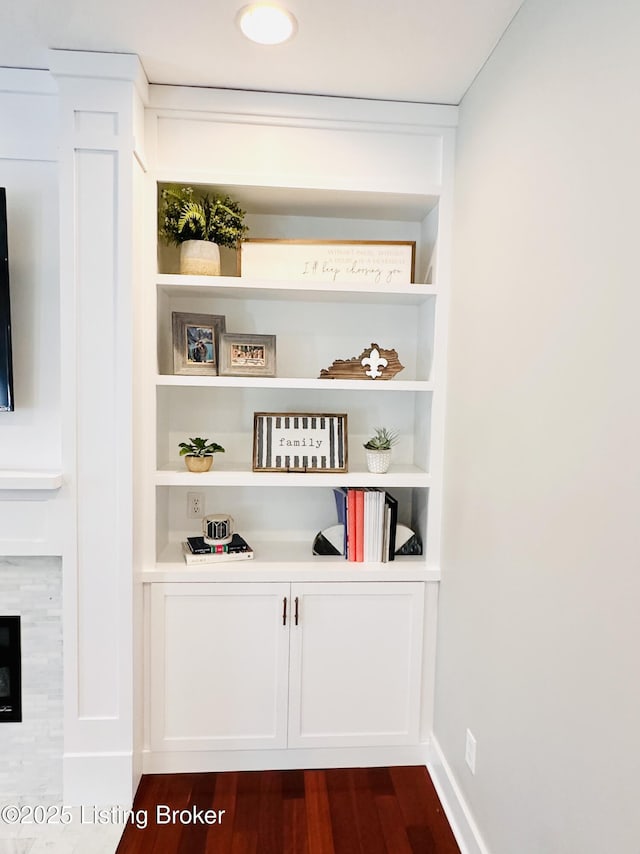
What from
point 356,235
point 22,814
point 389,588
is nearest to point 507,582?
point 389,588

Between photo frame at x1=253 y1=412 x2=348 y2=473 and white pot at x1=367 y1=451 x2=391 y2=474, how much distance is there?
105mm

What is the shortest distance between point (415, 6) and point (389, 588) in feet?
6.10

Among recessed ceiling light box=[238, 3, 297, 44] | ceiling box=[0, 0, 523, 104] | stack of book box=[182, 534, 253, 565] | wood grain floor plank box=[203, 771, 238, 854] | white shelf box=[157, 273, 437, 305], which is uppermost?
ceiling box=[0, 0, 523, 104]

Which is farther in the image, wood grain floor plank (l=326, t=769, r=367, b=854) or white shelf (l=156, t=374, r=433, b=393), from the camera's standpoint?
white shelf (l=156, t=374, r=433, b=393)

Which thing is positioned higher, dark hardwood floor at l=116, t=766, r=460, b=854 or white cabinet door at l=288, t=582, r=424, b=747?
white cabinet door at l=288, t=582, r=424, b=747

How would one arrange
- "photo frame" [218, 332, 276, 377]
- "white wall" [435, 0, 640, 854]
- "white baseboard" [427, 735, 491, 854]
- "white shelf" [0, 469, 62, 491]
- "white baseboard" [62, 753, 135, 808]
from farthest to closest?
1. "photo frame" [218, 332, 276, 377]
2. "white baseboard" [62, 753, 135, 808]
3. "white shelf" [0, 469, 62, 491]
4. "white baseboard" [427, 735, 491, 854]
5. "white wall" [435, 0, 640, 854]

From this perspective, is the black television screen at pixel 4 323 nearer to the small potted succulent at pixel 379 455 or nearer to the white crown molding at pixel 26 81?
the white crown molding at pixel 26 81

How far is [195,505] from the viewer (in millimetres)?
2291

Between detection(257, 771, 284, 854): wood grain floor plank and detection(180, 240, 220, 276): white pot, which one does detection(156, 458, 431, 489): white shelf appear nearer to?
detection(180, 240, 220, 276): white pot

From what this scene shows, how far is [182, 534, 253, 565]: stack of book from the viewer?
2039 mm

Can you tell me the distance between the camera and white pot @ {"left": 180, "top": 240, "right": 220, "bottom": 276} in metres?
1.97

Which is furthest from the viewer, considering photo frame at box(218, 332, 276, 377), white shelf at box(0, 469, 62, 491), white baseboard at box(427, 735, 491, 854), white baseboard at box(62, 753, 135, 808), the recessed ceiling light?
photo frame at box(218, 332, 276, 377)

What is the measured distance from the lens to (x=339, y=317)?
2297mm

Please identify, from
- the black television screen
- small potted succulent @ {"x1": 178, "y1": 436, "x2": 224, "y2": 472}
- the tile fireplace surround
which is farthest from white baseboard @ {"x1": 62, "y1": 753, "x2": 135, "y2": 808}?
the black television screen
